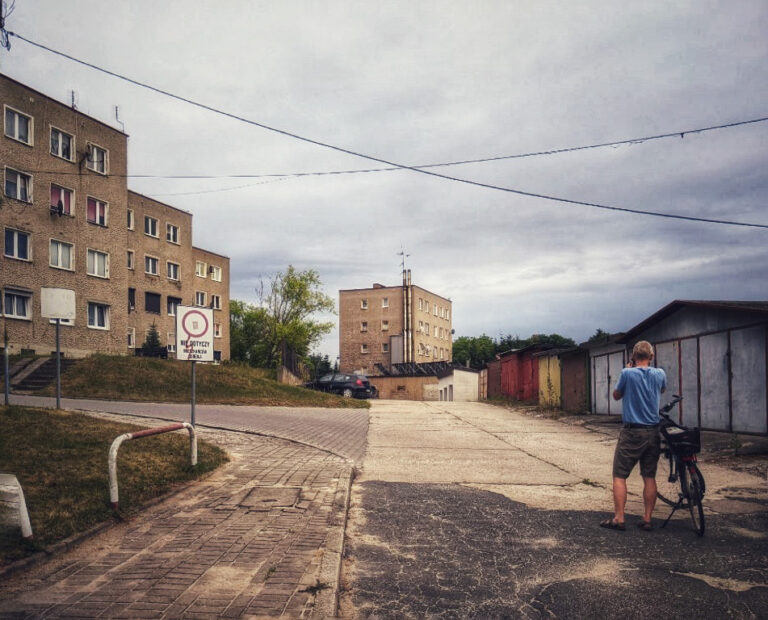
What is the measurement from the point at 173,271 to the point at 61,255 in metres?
15.7

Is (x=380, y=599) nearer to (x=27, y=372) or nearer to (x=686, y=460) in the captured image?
(x=686, y=460)

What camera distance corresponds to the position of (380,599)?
12.9 feet

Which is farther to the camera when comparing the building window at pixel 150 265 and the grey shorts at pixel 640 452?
the building window at pixel 150 265

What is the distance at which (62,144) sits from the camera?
1217 inches

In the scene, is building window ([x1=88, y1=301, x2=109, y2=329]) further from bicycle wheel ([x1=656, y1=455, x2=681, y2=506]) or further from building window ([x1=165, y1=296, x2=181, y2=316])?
bicycle wheel ([x1=656, y1=455, x2=681, y2=506])

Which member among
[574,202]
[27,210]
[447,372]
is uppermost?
[27,210]

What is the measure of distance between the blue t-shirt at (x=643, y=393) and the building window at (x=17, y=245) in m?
29.1

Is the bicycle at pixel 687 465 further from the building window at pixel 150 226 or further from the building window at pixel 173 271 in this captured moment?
the building window at pixel 173 271

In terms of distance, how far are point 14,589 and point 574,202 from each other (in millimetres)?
15152

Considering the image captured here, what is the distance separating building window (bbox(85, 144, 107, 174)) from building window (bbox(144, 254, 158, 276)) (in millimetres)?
10662

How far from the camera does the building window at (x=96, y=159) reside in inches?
1272

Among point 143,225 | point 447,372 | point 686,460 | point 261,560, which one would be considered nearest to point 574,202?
point 686,460

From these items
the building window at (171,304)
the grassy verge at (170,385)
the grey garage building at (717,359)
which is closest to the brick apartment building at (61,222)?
the grassy verge at (170,385)

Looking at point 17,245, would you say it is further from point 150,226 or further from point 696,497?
point 696,497
